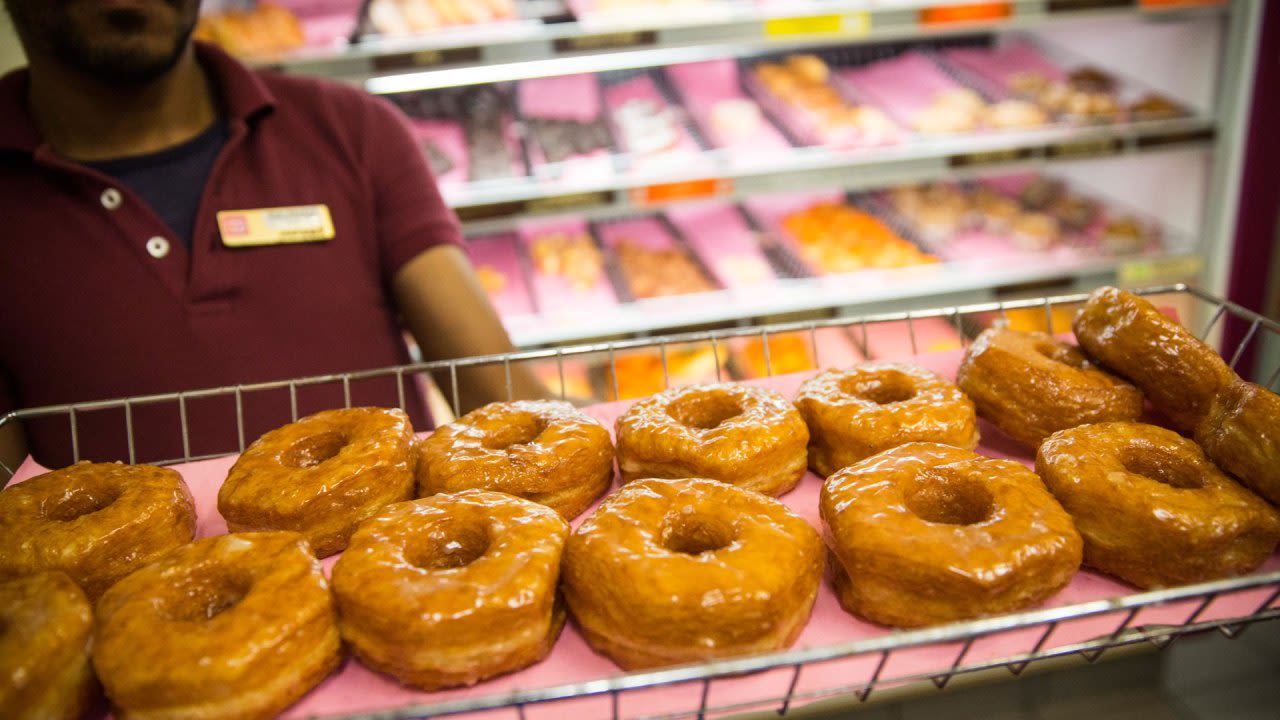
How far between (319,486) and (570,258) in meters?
2.65

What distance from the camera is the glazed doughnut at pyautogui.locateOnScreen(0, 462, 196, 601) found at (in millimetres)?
1257

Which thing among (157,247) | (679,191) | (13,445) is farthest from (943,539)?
(679,191)

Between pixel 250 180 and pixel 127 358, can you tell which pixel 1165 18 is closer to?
pixel 250 180

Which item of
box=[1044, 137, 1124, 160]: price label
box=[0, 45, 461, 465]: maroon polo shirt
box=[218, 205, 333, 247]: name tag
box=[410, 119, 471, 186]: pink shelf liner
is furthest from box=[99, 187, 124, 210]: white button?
box=[1044, 137, 1124, 160]: price label

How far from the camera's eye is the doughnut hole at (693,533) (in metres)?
1.28

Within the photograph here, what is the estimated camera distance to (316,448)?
1570 mm

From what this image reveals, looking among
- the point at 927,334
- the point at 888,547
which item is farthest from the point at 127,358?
the point at 927,334

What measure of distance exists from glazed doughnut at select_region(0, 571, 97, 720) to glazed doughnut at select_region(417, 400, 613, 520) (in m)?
0.53

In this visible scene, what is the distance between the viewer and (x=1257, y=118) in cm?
381

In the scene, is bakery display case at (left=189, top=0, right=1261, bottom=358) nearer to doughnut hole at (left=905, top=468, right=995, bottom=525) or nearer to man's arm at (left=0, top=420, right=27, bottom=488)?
man's arm at (left=0, top=420, right=27, bottom=488)

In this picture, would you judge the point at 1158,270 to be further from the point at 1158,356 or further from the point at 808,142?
the point at 1158,356

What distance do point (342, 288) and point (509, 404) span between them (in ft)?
3.46

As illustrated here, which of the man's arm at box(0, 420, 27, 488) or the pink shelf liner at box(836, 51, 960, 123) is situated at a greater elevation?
the pink shelf liner at box(836, 51, 960, 123)

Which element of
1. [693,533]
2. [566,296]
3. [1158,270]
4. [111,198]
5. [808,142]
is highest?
[111,198]
